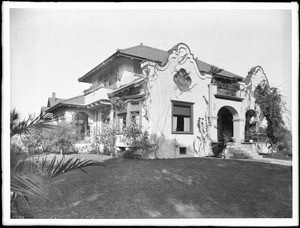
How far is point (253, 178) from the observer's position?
228 inches

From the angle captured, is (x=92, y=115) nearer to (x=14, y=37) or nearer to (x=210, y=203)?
(x=14, y=37)

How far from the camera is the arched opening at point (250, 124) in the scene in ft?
34.8

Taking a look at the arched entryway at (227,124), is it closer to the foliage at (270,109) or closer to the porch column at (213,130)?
the porch column at (213,130)

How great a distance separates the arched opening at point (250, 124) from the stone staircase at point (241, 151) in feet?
2.23

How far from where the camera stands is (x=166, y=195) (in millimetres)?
4836

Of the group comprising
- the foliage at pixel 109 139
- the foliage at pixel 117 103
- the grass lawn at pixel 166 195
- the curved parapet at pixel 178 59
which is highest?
the curved parapet at pixel 178 59

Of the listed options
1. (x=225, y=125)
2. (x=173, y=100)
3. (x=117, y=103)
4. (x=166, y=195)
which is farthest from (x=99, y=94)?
(x=166, y=195)

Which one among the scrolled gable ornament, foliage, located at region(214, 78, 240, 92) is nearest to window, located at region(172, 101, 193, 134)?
the scrolled gable ornament

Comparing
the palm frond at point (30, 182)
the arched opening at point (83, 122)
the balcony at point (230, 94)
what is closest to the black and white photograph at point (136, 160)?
the palm frond at point (30, 182)

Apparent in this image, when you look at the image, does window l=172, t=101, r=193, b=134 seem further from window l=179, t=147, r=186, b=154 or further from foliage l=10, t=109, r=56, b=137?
foliage l=10, t=109, r=56, b=137

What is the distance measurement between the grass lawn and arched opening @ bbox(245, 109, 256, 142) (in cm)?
464

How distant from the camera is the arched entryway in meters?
10.5

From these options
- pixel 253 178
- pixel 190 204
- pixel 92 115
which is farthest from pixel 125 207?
pixel 92 115

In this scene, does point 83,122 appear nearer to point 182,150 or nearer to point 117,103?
point 117,103
